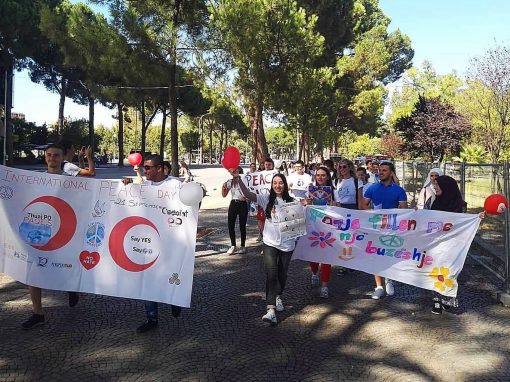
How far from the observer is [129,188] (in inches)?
188

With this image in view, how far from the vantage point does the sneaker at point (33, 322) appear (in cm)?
451

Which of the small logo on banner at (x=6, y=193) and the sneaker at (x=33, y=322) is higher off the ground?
the small logo on banner at (x=6, y=193)

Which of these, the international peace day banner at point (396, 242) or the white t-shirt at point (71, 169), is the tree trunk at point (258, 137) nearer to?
the international peace day banner at point (396, 242)

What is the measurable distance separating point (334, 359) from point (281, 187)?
6.02 feet

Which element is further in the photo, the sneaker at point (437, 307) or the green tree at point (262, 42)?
the green tree at point (262, 42)

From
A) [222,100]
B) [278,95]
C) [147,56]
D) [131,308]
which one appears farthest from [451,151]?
[131,308]

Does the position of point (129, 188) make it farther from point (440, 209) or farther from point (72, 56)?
point (72, 56)

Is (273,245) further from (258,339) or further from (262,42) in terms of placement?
(262,42)

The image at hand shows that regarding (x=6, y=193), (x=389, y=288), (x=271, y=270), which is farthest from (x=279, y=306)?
(x=6, y=193)

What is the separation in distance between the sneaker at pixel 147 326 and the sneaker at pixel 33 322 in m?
1.03

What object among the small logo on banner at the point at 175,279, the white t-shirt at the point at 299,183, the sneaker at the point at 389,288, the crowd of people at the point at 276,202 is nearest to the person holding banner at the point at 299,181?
the white t-shirt at the point at 299,183

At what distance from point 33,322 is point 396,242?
161 inches

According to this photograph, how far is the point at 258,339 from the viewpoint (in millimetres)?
4395

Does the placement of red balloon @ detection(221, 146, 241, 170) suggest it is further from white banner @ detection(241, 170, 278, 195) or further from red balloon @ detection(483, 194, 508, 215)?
white banner @ detection(241, 170, 278, 195)
